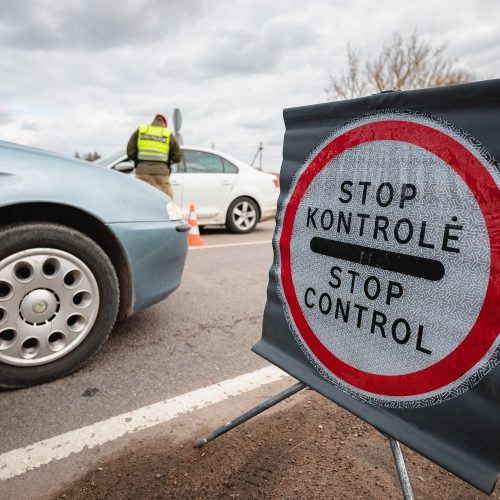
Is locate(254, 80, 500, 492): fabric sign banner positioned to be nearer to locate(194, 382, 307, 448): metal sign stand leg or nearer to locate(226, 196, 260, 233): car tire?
locate(194, 382, 307, 448): metal sign stand leg

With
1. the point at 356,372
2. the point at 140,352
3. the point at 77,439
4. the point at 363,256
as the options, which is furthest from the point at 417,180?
the point at 140,352

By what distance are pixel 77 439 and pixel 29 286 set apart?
2.53ft

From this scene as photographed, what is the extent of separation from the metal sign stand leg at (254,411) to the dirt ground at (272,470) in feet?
0.17

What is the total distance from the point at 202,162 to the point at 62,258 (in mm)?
5357

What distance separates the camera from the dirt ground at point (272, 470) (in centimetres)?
150

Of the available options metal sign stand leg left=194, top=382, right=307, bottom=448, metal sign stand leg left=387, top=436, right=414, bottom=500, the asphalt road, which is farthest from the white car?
metal sign stand leg left=387, top=436, right=414, bottom=500

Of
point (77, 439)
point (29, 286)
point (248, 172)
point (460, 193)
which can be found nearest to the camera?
point (460, 193)

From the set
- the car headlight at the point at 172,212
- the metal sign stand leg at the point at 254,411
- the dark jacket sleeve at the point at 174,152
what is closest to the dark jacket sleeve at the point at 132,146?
the dark jacket sleeve at the point at 174,152

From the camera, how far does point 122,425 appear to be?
6.17 ft

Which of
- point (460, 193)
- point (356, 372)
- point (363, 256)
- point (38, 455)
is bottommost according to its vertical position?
point (38, 455)

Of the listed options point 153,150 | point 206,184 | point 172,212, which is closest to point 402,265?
point 172,212

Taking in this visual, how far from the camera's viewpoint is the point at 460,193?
108 cm

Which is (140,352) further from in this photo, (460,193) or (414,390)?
(460,193)

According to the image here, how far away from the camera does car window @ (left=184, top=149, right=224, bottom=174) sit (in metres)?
7.21
